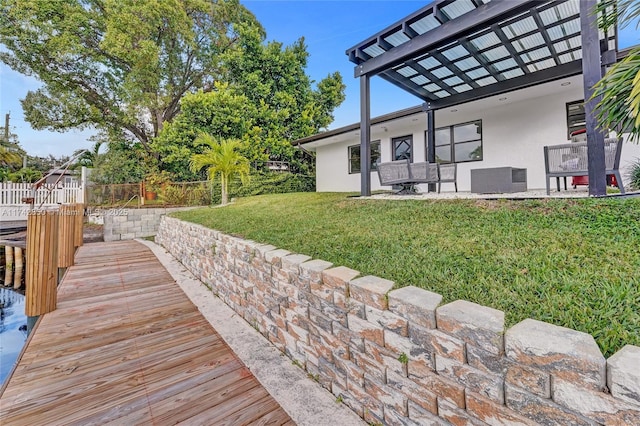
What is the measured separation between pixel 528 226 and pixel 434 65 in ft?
15.8

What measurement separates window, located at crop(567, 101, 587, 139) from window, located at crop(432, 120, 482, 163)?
2030 millimetres

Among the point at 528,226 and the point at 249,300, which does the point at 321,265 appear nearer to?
the point at 249,300

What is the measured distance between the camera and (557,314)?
1.42 metres

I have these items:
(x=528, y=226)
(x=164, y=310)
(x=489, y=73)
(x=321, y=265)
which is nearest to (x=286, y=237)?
(x=321, y=265)

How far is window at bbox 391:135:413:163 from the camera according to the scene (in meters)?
9.98

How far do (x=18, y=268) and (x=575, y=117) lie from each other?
1409 cm

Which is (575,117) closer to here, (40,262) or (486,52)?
(486,52)

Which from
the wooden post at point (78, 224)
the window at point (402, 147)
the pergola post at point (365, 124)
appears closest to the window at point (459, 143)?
the window at point (402, 147)

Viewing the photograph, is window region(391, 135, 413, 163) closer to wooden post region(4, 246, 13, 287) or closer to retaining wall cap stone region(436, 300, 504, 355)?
retaining wall cap stone region(436, 300, 504, 355)

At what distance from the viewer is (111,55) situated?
1427 cm

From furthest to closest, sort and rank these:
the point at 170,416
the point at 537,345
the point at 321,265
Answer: the point at 321,265, the point at 170,416, the point at 537,345

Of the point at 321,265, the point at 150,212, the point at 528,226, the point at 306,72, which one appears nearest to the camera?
the point at 321,265

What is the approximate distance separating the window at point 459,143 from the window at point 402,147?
2.97 ft

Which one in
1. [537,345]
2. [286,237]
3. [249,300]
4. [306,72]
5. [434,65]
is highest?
[306,72]
